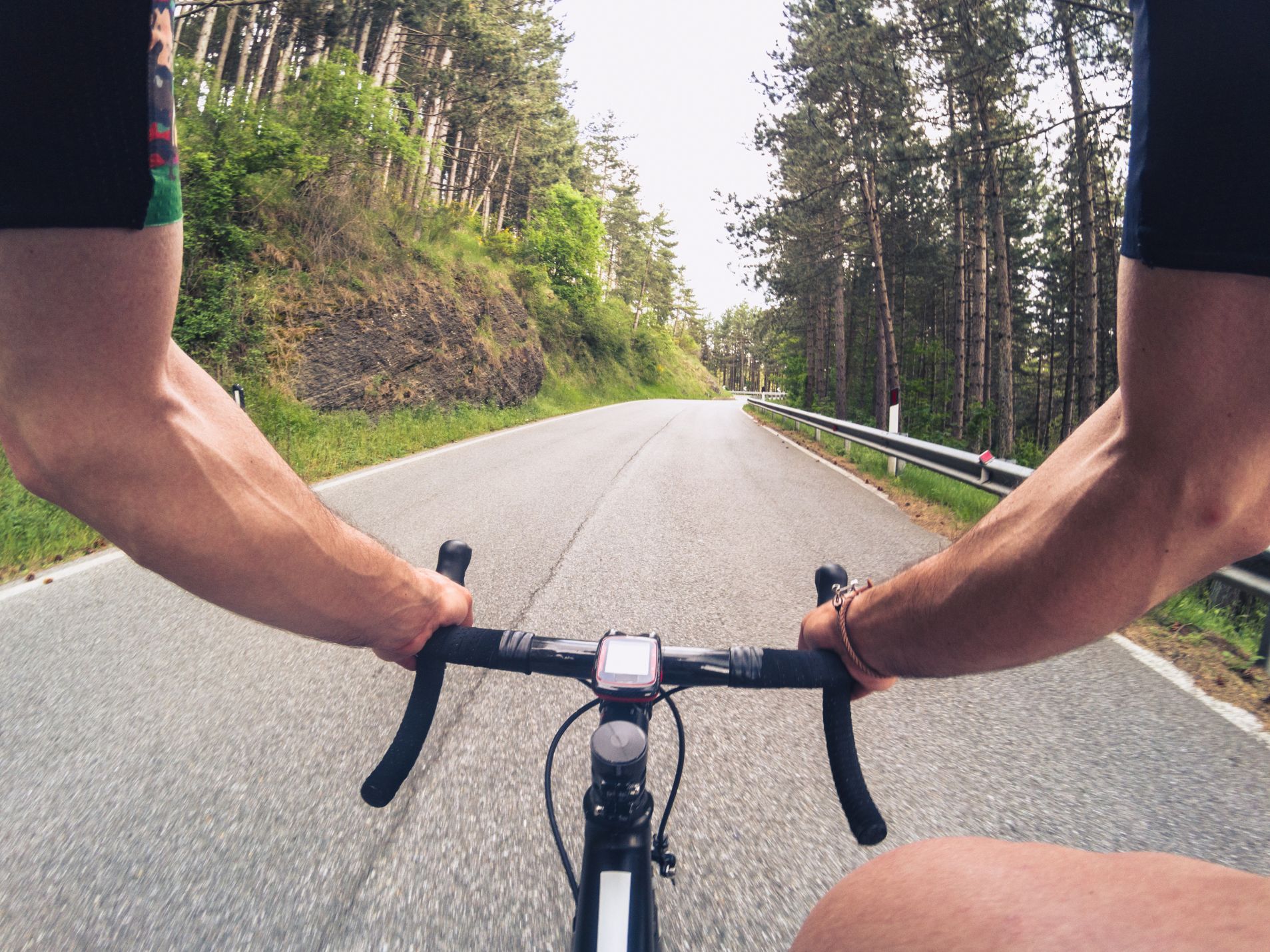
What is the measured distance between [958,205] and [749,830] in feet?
76.3

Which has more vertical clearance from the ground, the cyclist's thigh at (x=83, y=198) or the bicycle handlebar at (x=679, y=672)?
the cyclist's thigh at (x=83, y=198)

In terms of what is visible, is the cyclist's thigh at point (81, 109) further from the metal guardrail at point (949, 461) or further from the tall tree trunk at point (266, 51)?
the tall tree trunk at point (266, 51)

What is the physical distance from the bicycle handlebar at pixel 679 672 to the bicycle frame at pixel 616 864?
175mm

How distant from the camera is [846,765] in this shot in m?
0.99

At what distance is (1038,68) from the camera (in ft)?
37.0

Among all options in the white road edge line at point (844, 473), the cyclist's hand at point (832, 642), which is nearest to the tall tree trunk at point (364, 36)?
the white road edge line at point (844, 473)

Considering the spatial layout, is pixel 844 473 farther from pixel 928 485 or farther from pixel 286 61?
pixel 286 61

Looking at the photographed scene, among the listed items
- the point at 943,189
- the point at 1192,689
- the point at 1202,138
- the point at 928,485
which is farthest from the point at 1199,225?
the point at 943,189

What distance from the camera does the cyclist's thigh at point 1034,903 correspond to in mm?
490

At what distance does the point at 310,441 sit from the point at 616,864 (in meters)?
11.5

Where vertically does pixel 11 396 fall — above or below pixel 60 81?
below

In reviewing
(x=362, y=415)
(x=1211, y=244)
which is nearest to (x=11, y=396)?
(x=1211, y=244)

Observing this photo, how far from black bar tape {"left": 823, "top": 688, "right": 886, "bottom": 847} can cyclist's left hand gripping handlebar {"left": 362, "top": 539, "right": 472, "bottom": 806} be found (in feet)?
1.96

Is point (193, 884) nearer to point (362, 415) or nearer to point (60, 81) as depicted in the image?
point (60, 81)
